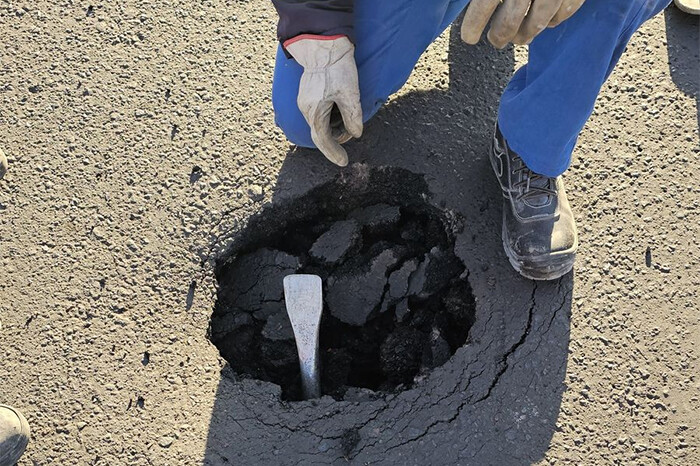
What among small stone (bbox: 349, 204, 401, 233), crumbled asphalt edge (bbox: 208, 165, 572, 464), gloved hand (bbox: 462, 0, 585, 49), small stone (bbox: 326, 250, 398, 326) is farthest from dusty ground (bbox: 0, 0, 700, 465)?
gloved hand (bbox: 462, 0, 585, 49)

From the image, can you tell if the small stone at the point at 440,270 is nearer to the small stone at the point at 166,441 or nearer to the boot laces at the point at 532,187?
the boot laces at the point at 532,187

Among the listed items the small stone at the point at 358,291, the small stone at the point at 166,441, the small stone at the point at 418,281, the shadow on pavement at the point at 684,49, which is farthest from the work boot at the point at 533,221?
the small stone at the point at 166,441

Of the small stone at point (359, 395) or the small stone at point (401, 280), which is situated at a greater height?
the small stone at point (401, 280)

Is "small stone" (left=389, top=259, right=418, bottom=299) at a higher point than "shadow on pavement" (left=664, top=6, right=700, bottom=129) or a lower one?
lower

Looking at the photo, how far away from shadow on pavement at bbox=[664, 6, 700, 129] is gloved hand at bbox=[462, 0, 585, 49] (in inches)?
42.1

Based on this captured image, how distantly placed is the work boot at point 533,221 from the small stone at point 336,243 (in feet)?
1.59

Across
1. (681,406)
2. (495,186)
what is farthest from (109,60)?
(681,406)

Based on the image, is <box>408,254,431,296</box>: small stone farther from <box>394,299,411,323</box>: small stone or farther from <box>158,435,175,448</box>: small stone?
<box>158,435,175,448</box>: small stone

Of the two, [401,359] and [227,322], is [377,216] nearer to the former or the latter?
[401,359]

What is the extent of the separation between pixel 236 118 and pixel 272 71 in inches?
9.6

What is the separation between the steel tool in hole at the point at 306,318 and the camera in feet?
6.96

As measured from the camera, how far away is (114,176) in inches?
98.0

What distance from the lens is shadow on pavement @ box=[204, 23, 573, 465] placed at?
2051 millimetres

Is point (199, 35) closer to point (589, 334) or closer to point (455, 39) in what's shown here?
point (455, 39)
